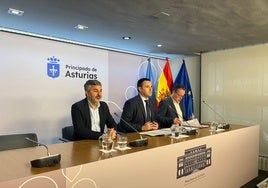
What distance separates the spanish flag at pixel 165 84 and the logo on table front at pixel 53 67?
7.23 ft

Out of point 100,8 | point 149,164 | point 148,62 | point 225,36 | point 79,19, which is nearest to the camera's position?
point 149,164

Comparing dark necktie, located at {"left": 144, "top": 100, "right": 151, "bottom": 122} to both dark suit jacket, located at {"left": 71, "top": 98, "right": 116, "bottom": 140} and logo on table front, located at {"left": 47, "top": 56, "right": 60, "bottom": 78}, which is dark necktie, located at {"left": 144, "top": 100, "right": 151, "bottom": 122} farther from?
logo on table front, located at {"left": 47, "top": 56, "right": 60, "bottom": 78}

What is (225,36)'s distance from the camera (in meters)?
3.76

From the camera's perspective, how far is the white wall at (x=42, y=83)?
3215mm

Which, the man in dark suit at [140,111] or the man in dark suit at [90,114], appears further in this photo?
the man in dark suit at [140,111]

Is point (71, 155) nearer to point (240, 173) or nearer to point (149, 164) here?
point (149, 164)

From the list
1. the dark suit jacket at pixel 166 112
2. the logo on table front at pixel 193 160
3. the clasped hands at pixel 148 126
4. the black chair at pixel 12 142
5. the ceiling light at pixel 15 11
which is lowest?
the logo on table front at pixel 193 160

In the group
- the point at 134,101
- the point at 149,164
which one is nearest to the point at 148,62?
the point at 134,101

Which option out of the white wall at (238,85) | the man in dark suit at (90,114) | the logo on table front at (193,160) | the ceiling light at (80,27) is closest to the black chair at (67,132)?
the man in dark suit at (90,114)

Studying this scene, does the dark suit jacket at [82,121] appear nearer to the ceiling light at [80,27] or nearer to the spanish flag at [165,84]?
the ceiling light at [80,27]

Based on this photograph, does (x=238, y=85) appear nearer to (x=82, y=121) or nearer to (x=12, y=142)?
(x=82, y=121)

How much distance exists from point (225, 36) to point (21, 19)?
2.83 metres

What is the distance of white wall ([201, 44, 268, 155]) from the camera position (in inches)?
168

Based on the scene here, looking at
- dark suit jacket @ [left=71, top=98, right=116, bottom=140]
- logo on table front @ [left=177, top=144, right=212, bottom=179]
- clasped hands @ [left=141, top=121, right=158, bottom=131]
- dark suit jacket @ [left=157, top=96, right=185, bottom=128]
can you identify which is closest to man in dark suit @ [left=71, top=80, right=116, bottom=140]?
dark suit jacket @ [left=71, top=98, right=116, bottom=140]
